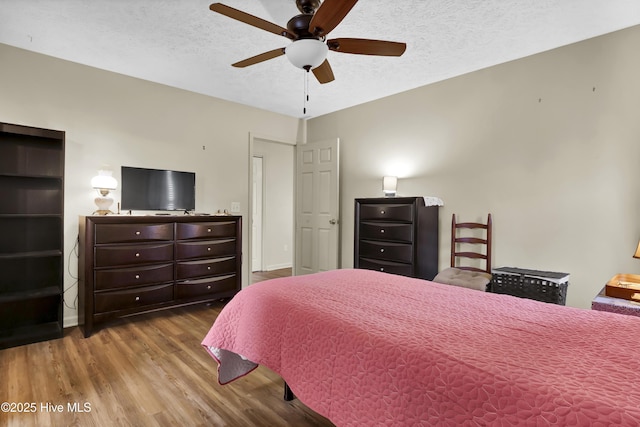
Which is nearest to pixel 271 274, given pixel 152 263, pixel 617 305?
pixel 152 263

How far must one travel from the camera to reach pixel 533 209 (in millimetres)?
3035

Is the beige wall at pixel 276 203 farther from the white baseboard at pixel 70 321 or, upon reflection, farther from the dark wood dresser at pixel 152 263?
the white baseboard at pixel 70 321

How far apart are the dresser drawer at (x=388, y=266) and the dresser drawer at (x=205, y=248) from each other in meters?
1.57

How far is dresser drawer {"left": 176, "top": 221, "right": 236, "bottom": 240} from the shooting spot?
3559 millimetres

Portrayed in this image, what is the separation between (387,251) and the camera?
3.53m

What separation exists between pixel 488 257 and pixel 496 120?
4.44 ft

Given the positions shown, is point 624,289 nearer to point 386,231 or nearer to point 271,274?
point 386,231

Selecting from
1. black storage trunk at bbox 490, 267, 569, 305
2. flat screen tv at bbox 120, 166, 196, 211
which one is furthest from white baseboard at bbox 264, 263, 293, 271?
black storage trunk at bbox 490, 267, 569, 305

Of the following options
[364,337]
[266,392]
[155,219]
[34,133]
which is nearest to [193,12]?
[34,133]

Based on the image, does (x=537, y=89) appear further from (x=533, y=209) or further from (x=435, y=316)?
(x=435, y=316)

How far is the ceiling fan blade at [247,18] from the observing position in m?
1.73

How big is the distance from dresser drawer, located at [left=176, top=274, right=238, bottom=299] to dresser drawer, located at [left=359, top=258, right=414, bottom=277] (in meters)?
1.57

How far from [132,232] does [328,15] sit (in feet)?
8.83

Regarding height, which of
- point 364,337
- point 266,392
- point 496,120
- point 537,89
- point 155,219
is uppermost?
point 537,89
